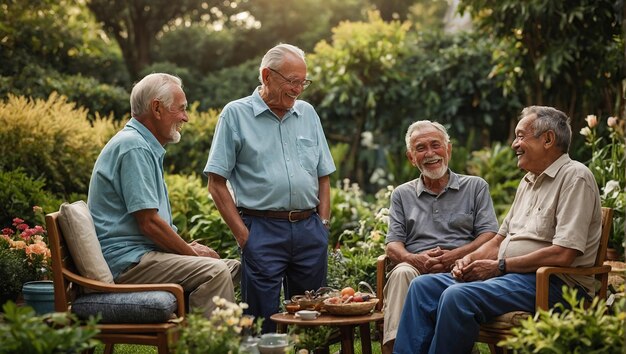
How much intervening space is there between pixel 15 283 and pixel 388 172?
5.63m

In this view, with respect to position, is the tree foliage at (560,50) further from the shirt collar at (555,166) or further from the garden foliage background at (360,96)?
the shirt collar at (555,166)

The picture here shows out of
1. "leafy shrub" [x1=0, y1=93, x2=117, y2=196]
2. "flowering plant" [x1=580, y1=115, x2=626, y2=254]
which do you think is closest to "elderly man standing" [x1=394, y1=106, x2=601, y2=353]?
"flowering plant" [x1=580, y1=115, x2=626, y2=254]

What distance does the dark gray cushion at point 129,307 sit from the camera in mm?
3707

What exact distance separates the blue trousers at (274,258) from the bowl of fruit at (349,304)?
1.30ft

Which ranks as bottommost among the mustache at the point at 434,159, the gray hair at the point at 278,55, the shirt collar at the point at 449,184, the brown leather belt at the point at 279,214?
the brown leather belt at the point at 279,214

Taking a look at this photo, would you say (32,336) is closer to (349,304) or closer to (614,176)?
(349,304)

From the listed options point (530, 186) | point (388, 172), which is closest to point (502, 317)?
point (530, 186)

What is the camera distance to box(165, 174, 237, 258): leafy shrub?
279 inches

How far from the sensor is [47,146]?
7.42 metres

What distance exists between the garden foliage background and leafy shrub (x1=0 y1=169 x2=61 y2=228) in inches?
0.4

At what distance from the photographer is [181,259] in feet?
13.2

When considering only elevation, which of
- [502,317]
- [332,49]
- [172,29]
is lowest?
[502,317]

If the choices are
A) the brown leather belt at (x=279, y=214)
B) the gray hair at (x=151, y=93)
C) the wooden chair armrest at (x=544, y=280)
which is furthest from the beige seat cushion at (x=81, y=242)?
the wooden chair armrest at (x=544, y=280)

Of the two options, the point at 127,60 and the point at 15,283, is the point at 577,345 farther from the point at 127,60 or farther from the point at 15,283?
the point at 127,60
